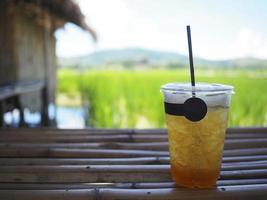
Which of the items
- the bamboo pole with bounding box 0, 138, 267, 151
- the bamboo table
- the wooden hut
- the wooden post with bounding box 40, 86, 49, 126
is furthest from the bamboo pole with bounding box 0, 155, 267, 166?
the wooden post with bounding box 40, 86, 49, 126

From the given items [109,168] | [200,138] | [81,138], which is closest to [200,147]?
[200,138]

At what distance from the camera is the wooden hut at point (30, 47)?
4.25m

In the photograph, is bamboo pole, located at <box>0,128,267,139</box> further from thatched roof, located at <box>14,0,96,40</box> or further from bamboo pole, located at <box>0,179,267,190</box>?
thatched roof, located at <box>14,0,96,40</box>

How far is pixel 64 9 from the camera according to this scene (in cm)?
485

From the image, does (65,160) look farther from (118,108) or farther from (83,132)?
(118,108)

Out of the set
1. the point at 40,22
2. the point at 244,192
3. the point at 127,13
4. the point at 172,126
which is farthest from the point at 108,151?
the point at 127,13

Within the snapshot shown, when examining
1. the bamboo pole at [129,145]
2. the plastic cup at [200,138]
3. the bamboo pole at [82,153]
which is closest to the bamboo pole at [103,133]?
the bamboo pole at [129,145]

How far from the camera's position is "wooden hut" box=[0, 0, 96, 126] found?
4.25m

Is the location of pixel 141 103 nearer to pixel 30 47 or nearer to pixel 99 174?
pixel 30 47

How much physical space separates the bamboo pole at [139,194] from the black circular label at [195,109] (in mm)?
163

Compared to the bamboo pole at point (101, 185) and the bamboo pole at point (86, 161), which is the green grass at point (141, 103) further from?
the bamboo pole at point (101, 185)

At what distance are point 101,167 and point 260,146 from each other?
0.59 m

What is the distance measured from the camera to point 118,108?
6.66 m

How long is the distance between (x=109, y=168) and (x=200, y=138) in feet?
0.91
